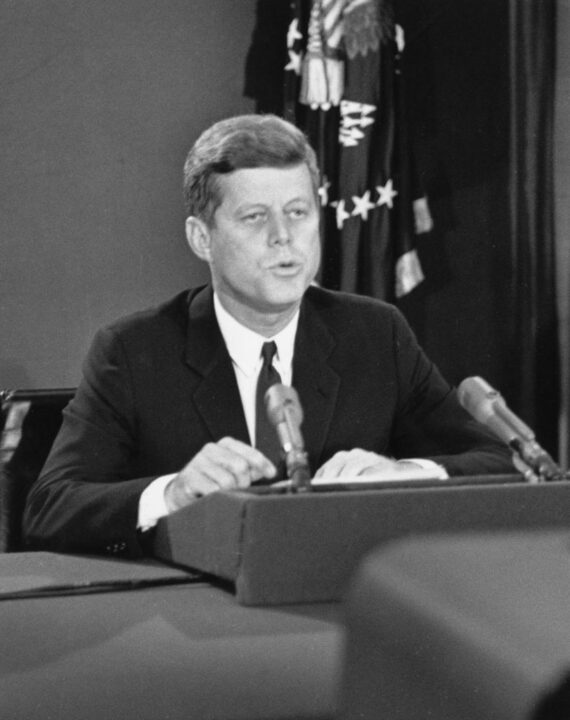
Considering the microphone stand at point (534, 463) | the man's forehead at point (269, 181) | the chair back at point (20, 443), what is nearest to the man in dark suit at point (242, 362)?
the man's forehead at point (269, 181)

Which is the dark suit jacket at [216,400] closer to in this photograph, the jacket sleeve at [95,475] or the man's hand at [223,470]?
the jacket sleeve at [95,475]

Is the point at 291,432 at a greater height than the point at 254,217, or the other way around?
the point at 254,217

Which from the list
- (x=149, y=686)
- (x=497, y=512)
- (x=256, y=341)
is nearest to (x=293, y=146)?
(x=256, y=341)

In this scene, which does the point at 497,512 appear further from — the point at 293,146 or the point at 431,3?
the point at 431,3

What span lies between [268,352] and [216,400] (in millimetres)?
156

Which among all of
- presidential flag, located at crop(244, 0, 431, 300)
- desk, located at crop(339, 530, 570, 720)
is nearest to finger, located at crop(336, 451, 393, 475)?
desk, located at crop(339, 530, 570, 720)

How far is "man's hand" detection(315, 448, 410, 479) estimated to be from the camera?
188 cm

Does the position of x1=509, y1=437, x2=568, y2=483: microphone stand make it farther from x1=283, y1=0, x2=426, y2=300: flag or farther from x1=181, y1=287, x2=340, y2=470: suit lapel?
x1=283, y1=0, x2=426, y2=300: flag

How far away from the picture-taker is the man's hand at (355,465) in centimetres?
Answer: 188

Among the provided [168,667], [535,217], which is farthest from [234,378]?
[535,217]

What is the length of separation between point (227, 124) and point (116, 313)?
6.68ft

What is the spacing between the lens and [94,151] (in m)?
4.19

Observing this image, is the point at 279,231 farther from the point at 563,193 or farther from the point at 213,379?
the point at 563,193

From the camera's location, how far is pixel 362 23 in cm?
378
